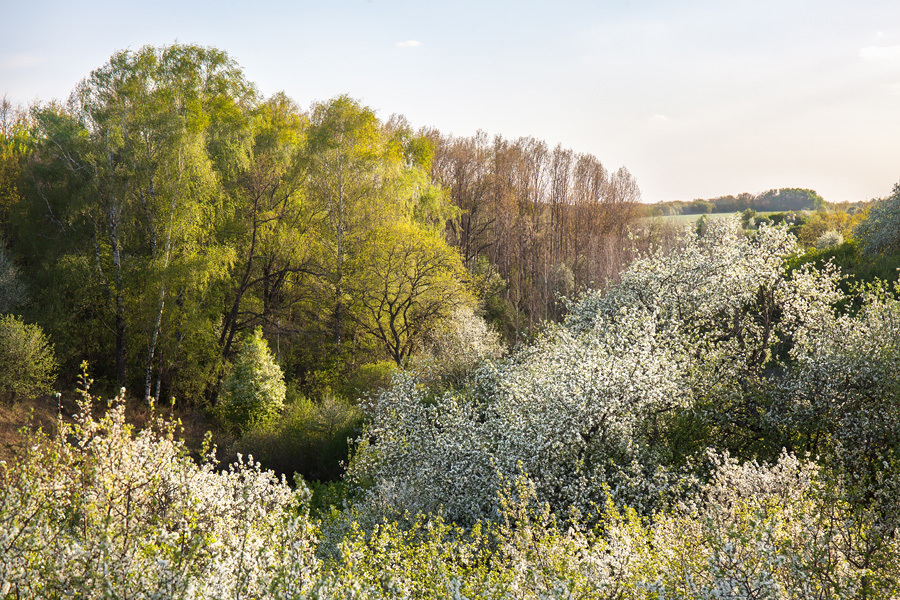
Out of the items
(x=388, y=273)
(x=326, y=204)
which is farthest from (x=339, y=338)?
(x=326, y=204)

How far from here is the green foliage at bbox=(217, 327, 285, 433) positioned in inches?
789

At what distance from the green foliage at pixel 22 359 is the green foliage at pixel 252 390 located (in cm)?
576

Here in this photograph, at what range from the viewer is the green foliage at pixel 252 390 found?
2004 centimetres

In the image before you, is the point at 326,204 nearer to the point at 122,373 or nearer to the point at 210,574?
the point at 122,373

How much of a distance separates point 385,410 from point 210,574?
996cm

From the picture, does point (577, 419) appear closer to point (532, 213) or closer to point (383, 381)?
point (383, 381)

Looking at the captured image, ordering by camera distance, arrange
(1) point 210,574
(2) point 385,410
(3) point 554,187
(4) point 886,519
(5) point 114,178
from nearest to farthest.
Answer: (1) point 210,574
(4) point 886,519
(2) point 385,410
(5) point 114,178
(3) point 554,187

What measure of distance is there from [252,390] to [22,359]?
23.3 feet

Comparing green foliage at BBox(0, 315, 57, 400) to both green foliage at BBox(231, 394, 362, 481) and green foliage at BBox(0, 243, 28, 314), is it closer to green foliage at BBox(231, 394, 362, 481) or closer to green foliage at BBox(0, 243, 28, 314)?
green foliage at BBox(0, 243, 28, 314)

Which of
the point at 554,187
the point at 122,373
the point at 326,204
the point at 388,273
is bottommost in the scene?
the point at 122,373

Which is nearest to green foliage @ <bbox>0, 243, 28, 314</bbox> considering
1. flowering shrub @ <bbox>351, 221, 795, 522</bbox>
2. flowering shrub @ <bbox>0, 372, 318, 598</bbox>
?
flowering shrub @ <bbox>351, 221, 795, 522</bbox>

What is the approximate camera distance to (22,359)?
18.5 meters

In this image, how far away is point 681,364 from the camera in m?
12.6

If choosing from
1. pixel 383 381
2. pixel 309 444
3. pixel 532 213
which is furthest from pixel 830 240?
pixel 309 444
